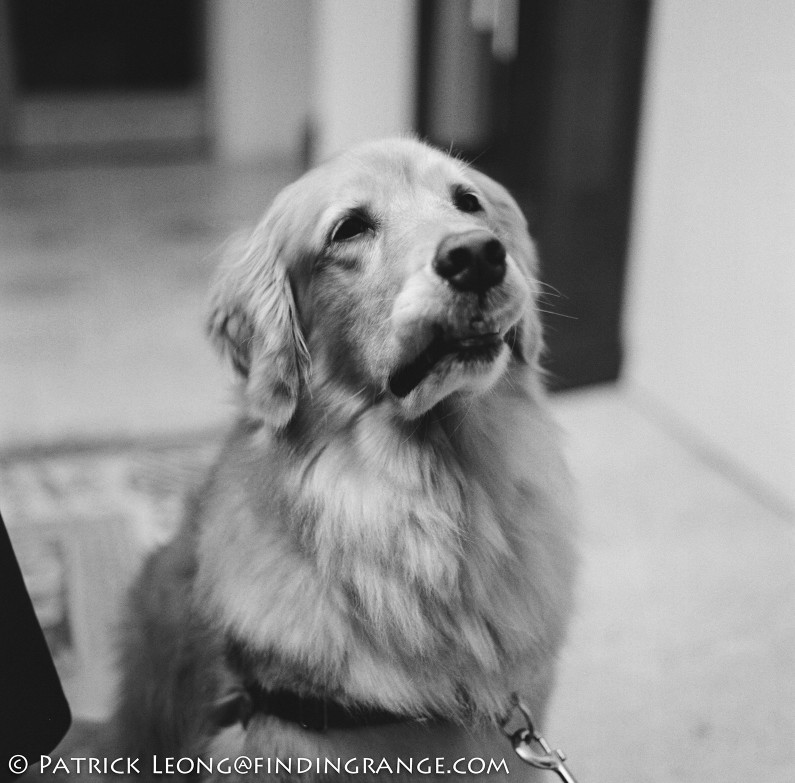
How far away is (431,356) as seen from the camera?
142cm

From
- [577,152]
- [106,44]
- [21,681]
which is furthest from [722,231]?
[106,44]

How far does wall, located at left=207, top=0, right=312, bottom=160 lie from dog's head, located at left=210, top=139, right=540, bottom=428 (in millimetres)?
6471

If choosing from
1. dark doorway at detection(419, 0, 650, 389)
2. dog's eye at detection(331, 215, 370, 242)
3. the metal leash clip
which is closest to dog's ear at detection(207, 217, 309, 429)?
dog's eye at detection(331, 215, 370, 242)

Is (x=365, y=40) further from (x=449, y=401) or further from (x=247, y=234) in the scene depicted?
(x=449, y=401)

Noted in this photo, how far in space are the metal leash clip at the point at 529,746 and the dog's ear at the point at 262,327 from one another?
23.6 inches

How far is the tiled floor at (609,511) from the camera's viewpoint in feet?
6.87

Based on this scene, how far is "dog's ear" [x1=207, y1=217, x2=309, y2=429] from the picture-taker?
1.53m

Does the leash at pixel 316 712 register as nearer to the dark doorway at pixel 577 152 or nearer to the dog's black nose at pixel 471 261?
the dog's black nose at pixel 471 261

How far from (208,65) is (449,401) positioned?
741 centimetres

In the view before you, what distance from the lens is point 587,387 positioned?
3793mm

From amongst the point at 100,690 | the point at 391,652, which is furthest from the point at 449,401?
the point at 100,690

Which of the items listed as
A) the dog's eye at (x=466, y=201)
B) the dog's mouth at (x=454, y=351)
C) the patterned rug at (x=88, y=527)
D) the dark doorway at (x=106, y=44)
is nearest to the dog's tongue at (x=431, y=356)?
the dog's mouth at (x=454, y=351)

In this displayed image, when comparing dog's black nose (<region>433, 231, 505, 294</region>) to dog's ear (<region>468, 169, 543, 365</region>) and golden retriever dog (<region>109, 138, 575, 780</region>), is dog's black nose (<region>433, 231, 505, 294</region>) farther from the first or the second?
dog's ear (<region>468, 169, 543, 365</region>)

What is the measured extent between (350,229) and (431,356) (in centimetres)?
28
